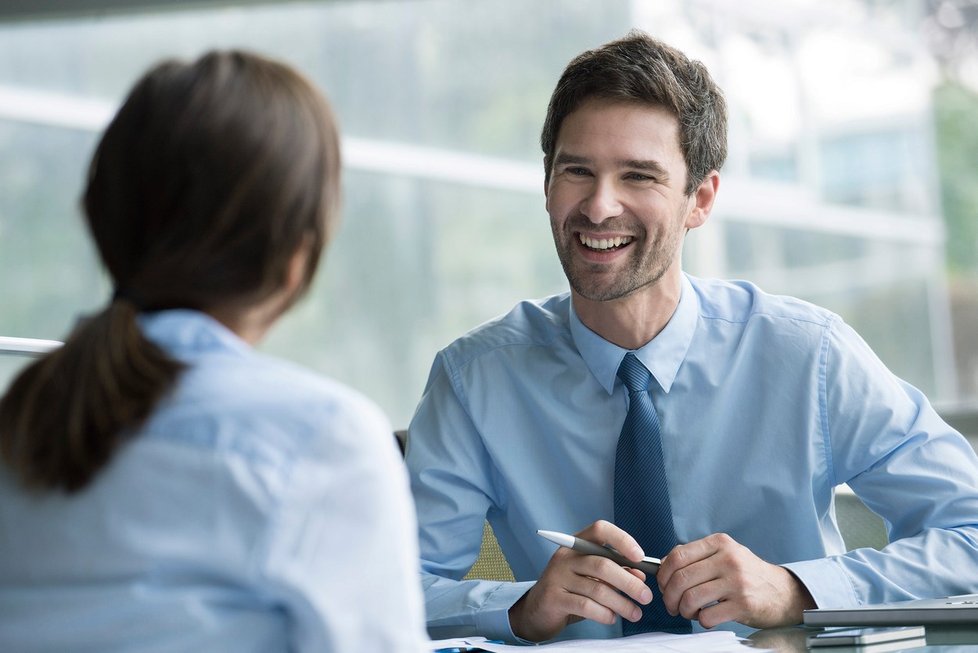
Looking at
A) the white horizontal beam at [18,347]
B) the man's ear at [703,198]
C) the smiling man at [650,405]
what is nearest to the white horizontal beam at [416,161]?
the man's ear at [703,198]

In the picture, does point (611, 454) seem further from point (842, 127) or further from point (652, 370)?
point (842, 127)

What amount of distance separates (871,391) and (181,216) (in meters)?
1.27

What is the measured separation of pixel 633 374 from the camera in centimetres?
187

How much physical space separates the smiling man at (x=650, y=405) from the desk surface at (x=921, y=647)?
10.0 inches

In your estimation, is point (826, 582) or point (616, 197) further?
point (616, 197)

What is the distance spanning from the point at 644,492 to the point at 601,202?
0.48 metres

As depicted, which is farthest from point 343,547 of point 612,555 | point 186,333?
point 612,555

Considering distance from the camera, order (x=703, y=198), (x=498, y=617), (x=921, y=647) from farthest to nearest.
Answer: (x=703, y=198)
(x=498, y=617)
(x=921, y=647)

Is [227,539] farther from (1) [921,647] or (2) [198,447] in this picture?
(1) [921,647]

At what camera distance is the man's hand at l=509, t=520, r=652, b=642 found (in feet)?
4.88

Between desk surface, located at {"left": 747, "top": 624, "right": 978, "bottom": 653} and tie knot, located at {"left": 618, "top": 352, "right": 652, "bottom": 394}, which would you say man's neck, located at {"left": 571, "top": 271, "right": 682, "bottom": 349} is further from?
desk surface, located at {"left": 747, "top": 624, "right": 978, "bottom": 653}

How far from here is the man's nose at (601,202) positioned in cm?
189

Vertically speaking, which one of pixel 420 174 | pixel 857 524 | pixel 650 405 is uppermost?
pixel 420 174

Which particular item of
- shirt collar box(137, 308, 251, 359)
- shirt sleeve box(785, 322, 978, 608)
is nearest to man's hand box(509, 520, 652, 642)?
shirt sleeve box(785, 322, 978, 608)
